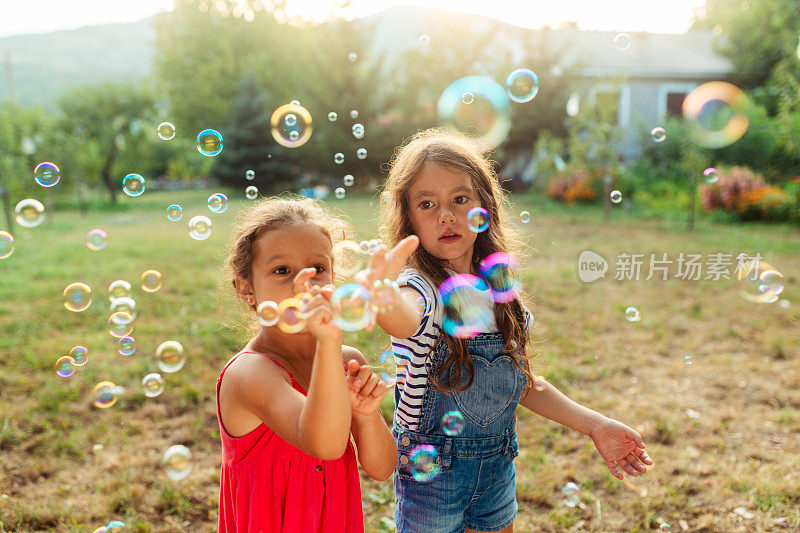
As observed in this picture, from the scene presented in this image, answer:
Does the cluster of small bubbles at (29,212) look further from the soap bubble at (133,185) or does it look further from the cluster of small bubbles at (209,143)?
the cluster of small bubbles at (209,143)

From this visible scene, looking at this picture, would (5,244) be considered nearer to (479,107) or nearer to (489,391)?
(489,391)

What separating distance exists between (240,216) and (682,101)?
2013cm

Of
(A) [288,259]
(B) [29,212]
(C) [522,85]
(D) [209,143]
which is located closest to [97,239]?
(B) [29,212]

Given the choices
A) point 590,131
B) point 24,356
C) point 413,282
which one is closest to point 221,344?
point 24,356

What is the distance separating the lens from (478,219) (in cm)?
165

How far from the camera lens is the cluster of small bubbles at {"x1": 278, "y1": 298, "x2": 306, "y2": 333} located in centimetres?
111

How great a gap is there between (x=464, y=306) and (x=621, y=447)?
2.02 feet

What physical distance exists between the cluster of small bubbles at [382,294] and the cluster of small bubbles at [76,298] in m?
1.68

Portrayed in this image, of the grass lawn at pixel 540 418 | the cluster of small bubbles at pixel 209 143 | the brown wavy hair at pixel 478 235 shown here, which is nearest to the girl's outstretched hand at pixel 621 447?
the brown wavy hair at pixel 478 235

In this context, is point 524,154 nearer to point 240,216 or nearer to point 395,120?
point 395,120

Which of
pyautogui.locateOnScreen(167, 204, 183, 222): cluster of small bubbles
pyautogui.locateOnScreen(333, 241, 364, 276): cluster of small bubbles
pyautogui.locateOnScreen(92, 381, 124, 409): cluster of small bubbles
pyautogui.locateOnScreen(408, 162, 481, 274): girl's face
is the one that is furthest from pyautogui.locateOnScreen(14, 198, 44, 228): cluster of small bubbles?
pyautogui.locateOnScreen(408, 162, 481, 274): girl's face

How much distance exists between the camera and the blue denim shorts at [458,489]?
5.13 ft

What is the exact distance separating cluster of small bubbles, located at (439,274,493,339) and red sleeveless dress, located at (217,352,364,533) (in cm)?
45

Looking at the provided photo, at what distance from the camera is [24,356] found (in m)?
4.14
